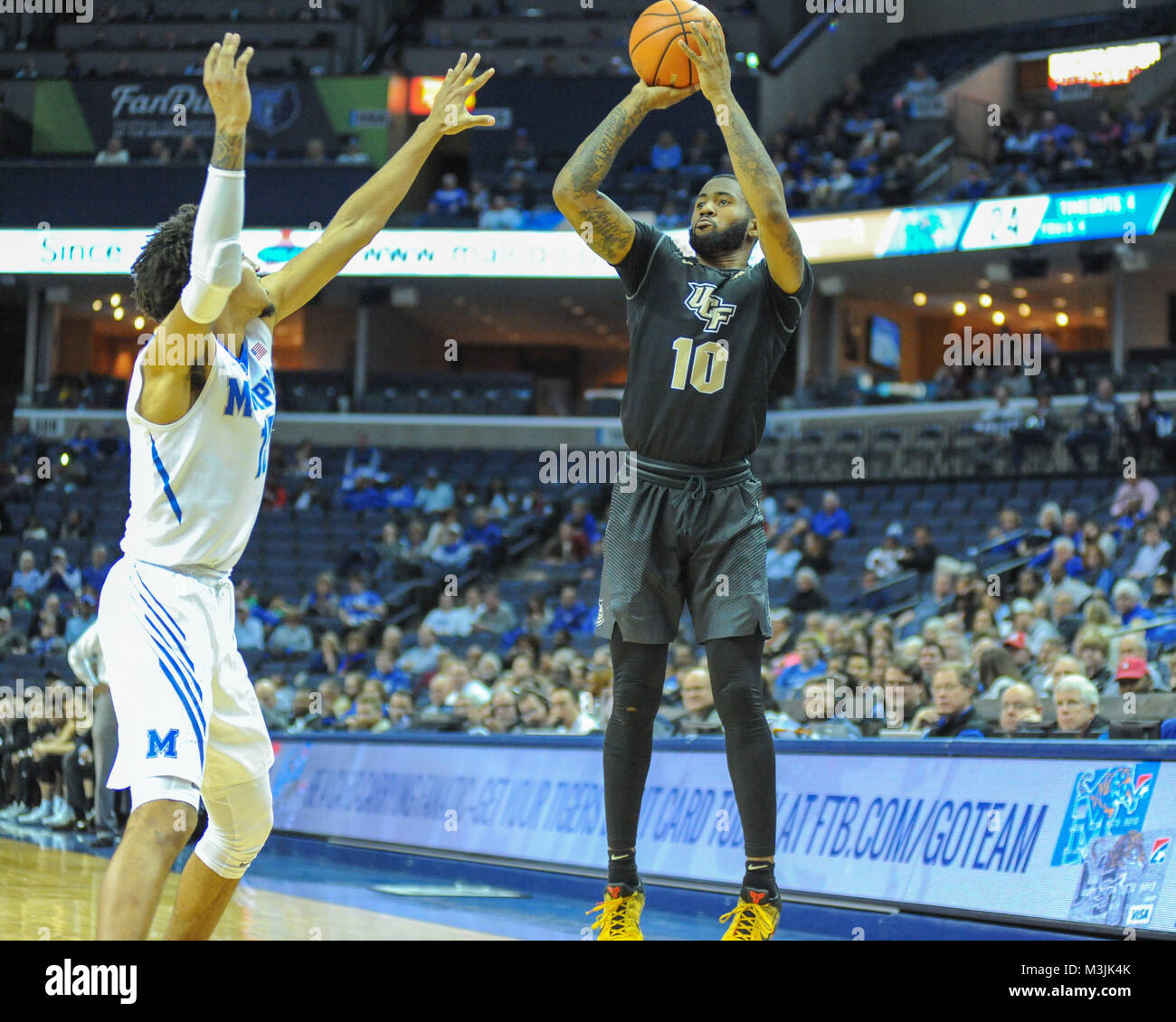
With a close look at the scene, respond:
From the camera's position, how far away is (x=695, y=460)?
462 cm

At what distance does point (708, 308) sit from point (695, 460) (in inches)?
19.0

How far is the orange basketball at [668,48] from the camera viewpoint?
15.3 feet

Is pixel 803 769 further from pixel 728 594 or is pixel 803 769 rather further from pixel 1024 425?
pixel 1024 425

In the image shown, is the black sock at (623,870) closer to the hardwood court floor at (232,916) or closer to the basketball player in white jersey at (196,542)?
the basketball player in white jersey at (196,542)

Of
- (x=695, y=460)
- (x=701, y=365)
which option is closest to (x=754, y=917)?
(x=695, y=460)

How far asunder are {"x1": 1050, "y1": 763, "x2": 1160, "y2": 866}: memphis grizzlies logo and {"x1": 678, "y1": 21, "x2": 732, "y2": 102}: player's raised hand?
3099 millimetres

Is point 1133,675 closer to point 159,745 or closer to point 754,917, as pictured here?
point 754,917

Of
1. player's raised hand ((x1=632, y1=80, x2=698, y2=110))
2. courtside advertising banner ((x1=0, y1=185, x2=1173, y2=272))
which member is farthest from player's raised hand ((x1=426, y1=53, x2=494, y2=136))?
courtside advertising banner ((x1=0, y1=185, x2=1173, y2=272))

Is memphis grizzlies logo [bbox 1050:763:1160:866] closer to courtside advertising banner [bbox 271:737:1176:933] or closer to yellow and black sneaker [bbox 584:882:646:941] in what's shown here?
courtside advertising banner [bbox 271:737:1176:933]

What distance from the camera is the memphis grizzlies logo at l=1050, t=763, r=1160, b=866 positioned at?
223 inches

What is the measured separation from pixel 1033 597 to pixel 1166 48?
57.7 ft

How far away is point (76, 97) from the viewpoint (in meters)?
29.1
